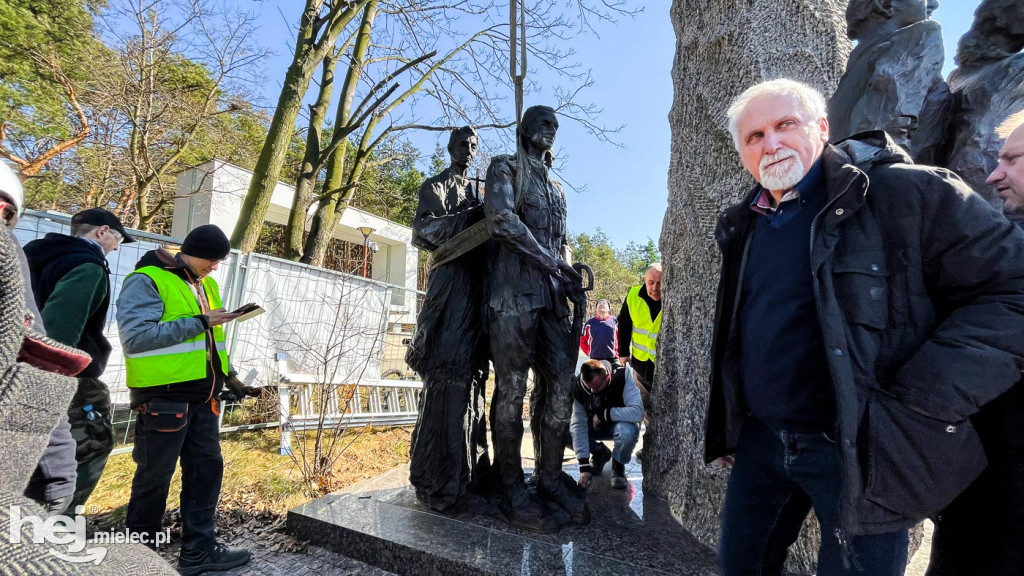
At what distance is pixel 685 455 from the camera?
8.95 ft

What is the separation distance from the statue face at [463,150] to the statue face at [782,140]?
1.97m

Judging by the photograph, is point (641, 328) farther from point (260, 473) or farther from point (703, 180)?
point (260, 473)

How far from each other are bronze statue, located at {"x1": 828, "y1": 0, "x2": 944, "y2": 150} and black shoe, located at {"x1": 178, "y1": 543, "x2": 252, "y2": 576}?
3.75 metres

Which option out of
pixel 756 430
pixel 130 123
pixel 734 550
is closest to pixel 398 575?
pixel 734 550

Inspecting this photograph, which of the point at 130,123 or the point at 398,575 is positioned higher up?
the point at 130,123

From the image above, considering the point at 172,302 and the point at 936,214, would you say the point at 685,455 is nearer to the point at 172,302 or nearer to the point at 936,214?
the point at 936,214

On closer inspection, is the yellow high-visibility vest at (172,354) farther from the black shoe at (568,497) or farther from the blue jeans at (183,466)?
the black shoe at (568,497)

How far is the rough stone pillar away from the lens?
2.68m

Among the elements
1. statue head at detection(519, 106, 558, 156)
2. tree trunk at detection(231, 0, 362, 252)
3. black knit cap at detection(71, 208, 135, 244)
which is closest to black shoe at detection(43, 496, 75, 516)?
black knit cap at detection(71, 208, 135, 244)

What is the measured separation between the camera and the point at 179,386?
7.67ft

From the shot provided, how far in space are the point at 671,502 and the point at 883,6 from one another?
2829mm

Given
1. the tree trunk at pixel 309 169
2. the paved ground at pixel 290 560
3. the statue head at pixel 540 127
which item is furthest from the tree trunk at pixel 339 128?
the statue head at pixel 540 127

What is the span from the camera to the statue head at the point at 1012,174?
125 centimetres

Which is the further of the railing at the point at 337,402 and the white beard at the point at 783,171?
the railing at the point at 337,402
